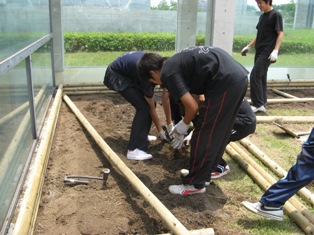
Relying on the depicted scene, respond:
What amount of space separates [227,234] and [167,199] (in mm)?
644

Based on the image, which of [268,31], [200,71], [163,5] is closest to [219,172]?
[200,71]

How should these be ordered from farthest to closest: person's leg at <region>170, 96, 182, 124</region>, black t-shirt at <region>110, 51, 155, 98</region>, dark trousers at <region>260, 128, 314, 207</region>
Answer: person's leg at <region>170, 96, 182, 124</region>
black t-shirt at <region>110, 51, 155, 98</region>
dark trousers at <region>260, 128, 314, 207</region>

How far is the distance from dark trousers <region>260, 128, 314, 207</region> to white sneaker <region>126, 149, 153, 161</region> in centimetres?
155

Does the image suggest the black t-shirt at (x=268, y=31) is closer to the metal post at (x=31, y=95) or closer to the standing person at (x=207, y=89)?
Result: the standing person at (x=207, y=89)

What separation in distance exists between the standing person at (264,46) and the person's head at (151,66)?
299cm

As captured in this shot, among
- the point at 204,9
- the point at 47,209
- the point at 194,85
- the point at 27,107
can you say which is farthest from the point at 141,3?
the point at 47,209

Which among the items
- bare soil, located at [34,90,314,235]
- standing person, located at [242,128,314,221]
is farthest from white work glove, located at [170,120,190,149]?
standing person, located at [242,128,314,221]

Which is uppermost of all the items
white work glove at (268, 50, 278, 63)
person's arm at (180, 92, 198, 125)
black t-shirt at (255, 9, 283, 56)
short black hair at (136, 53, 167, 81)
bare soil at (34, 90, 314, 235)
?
black t-shirt at (255, 9, 283, 56)

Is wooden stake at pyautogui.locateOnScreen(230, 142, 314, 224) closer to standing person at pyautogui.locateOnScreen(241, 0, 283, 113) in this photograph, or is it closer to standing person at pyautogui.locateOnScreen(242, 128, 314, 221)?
standing person at pyautogui.locateOnScreen(242, 128, 314, 221)

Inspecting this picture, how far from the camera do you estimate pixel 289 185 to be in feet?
8.29

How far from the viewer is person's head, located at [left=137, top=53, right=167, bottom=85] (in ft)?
9.91

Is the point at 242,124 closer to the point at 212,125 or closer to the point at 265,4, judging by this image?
the point at 212,125

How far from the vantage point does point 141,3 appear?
651cm

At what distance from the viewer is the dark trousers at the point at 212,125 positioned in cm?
269
